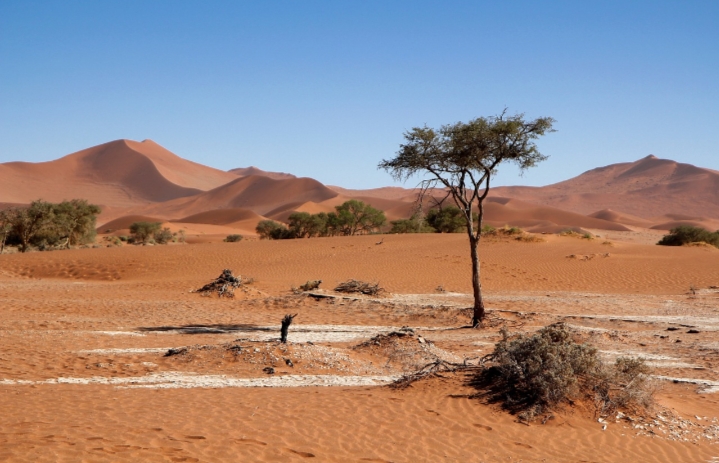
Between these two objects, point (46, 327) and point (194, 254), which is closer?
point (46, 327)

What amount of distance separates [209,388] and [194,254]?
923 inches

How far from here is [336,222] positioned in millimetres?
49969

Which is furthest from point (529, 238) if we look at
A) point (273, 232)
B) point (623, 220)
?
point (623, 220)

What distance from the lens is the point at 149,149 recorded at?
183125 mm

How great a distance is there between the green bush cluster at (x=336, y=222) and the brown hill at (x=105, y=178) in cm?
8803

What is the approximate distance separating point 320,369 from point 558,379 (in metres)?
3.99

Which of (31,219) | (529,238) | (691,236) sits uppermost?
(31,219)

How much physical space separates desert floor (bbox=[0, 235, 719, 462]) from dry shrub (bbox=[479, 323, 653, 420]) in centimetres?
22

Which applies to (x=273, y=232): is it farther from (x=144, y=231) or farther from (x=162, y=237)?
(x=144, y=231)

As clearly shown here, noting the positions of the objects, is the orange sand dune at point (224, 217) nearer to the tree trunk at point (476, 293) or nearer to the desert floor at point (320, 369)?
the desert floor at point (320, 369)

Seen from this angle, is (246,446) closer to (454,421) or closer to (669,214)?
(454,421)

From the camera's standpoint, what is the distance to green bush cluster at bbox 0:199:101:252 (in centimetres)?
3725

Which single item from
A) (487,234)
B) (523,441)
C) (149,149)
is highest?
(149,149)

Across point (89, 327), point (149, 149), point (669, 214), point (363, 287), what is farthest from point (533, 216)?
point (149, 149)
